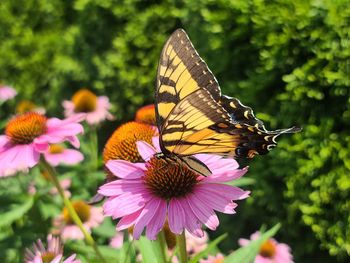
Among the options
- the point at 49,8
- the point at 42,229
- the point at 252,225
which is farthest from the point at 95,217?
the point at 49,8

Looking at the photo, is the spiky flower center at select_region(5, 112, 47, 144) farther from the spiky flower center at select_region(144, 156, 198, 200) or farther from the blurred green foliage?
the blurred green foliage

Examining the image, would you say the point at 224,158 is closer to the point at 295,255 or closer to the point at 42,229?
the point at 42,229

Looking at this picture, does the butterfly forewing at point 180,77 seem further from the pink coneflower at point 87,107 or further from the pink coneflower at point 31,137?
the pink coneflower at point 87,107

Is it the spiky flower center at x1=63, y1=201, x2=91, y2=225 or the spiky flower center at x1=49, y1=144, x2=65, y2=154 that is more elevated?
the spiky flower center at x1=49, y1=144, x2=65, y2=154

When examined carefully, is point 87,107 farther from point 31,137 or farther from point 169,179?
point 169,179

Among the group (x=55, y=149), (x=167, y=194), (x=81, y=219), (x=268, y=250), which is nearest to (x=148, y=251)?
(x=167, y=194)

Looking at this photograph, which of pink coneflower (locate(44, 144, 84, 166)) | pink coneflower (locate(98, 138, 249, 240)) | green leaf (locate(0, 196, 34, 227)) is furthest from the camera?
pink coneflower (locate(44, 144, 84, 166))

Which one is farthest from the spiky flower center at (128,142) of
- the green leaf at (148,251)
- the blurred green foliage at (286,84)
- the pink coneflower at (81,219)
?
the blurred green foliage at (286,84)

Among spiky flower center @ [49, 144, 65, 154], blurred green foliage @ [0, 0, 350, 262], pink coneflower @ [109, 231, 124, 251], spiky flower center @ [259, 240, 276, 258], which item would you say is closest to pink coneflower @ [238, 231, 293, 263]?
spiky flower center @ [259, 240, 276, 258]
